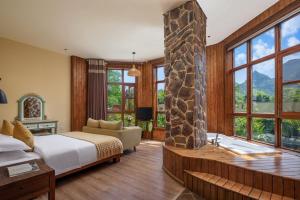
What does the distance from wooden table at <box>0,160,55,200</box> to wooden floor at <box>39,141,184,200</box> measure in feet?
2.64

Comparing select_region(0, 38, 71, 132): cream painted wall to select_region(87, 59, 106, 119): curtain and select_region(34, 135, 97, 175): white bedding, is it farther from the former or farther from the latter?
select_region(34, 135, 97, 175): white bedding

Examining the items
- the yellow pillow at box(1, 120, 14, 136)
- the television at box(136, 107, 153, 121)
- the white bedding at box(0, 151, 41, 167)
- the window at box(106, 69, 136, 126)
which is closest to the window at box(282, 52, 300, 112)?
the television at box(136, 107, 153, 121)

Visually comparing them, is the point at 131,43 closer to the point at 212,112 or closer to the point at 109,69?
the point at 109,69

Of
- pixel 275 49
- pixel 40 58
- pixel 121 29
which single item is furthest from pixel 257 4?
pixel 40 58

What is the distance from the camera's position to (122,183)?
2.96 m

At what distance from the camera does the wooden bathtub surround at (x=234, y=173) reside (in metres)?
2.05

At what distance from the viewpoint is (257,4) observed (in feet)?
10.8

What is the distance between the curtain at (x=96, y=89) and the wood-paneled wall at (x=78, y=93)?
0.60ft

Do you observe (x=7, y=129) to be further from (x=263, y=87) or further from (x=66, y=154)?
(x=263, y=87)

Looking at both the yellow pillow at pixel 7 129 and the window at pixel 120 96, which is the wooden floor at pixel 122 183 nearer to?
the yellow pillow at pixel 7 129

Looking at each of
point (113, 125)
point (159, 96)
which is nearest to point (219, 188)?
point (113, 125)

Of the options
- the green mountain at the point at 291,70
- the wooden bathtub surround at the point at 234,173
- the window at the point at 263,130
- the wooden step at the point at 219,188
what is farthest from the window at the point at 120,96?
the green mountain at the point at 291,70

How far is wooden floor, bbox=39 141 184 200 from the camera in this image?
2559 mm

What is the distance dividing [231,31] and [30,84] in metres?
5.66
